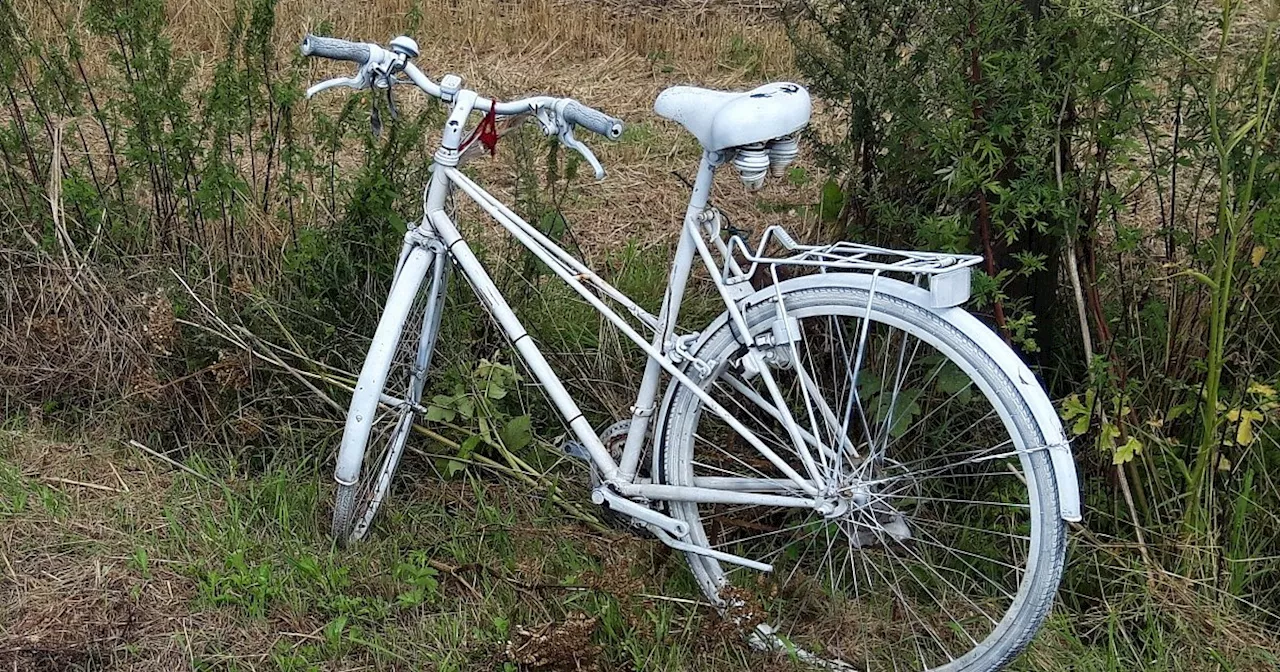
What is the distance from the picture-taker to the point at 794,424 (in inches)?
99.9

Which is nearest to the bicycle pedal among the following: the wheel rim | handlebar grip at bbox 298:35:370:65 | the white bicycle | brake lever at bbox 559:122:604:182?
the white bicycle

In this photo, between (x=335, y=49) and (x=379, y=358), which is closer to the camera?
(x=335, y=49)

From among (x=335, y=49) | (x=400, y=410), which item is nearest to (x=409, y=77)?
(x=335, y=49)

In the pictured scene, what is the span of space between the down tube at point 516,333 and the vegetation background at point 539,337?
333mm

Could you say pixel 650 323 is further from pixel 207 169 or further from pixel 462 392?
pixel 207 169

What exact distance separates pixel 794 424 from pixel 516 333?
0.74m

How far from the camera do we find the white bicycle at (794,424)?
2393 millimetres

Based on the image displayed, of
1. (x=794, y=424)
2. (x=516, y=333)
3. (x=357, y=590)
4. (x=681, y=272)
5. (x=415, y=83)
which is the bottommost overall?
(x=357, y=590)

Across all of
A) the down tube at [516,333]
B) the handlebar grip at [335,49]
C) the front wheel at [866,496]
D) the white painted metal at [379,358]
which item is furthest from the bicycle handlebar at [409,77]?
the front wheel at [866,496]

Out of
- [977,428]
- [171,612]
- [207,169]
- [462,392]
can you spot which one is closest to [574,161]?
[462,392]

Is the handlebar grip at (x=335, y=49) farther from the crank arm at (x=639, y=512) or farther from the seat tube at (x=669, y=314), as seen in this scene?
the crank arm at (x=639, y=512)

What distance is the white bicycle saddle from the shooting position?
7.77 ft

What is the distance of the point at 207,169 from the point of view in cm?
364

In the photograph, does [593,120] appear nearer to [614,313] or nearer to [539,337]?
[614,313]
